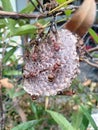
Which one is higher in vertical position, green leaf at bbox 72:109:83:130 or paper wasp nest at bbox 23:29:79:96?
paper wasp nest at bbox 23:29:79:96

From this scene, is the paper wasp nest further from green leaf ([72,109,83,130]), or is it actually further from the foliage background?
green leaf ([72,109,83,130])

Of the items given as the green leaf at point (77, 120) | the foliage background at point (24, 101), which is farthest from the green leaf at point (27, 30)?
the green leaf at point (77, 120)

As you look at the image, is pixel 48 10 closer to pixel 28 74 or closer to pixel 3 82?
pixel 28 74

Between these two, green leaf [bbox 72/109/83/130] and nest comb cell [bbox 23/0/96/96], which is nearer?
nest comb cell [bbox 23/0/96/96]

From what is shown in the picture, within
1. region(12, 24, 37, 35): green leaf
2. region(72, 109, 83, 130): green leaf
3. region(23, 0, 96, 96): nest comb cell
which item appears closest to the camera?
region(23, 0, 96, 96): nest comb cell

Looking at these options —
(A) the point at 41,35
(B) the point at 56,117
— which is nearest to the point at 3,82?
(A) the point at 41,35

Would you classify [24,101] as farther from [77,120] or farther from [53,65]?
[53,65]

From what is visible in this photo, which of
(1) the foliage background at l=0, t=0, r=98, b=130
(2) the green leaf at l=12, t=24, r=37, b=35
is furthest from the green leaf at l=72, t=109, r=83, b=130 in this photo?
(2) the green leaf at l=12, t=24, r=37, b=35

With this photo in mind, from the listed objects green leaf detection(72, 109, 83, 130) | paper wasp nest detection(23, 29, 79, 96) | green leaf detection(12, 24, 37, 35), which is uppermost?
green leaf detection(12, 24, 37, 35)

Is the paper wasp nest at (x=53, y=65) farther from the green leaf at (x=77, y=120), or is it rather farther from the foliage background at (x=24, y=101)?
the green leaf at (x=77, y=120)
